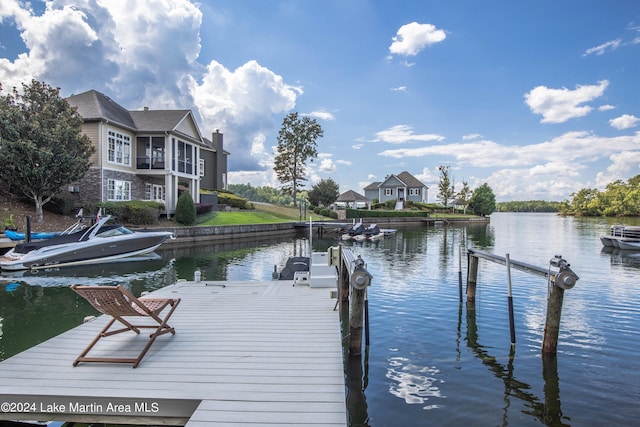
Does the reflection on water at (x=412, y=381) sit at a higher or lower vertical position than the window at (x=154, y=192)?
lower

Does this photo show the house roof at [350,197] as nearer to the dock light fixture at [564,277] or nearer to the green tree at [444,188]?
the green tree at [444,188]

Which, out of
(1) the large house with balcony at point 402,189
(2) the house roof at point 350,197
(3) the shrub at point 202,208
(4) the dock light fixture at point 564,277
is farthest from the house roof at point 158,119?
(1) the large house with balcony at point 402,189

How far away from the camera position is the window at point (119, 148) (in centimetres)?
2692

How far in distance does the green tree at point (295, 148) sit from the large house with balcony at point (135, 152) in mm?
19621

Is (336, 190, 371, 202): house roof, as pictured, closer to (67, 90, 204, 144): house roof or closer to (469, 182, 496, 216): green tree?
(469, 182, 496, 216): green tree

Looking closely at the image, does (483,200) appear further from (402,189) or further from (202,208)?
(202,208)

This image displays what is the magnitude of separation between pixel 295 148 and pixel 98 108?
2911 centimetres

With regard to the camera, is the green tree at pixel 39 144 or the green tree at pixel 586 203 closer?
the green tree at pixel 39 144

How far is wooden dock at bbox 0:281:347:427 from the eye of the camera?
3600 millimetres

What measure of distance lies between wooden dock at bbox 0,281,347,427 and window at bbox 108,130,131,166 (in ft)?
79.9

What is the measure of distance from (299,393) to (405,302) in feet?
24.4

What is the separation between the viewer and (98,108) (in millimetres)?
26438

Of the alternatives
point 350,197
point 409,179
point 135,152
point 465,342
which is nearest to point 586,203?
point 409,179

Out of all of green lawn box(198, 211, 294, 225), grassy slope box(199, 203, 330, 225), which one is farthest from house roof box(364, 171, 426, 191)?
green lawn box(198, 211, 294, 225)
